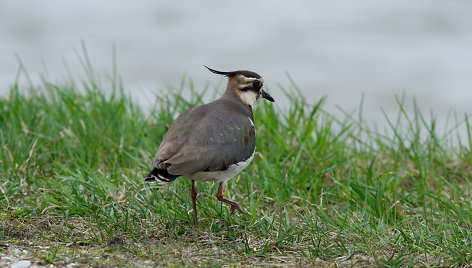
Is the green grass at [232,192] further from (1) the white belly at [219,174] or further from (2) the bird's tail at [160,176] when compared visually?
(2) the bird's tail at [160,176]

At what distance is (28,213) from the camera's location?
4.38m

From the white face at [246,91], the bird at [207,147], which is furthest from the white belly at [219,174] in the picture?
the white face at [246,91]

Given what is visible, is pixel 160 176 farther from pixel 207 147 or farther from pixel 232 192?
pixel 232 192

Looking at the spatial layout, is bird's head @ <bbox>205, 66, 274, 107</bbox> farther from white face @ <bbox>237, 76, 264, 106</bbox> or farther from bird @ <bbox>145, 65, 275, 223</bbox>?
bird @ <bbox>145, 65, 275, 223</bbox>

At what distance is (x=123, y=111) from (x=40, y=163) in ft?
3.79

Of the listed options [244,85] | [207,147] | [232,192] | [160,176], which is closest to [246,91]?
[244,85]

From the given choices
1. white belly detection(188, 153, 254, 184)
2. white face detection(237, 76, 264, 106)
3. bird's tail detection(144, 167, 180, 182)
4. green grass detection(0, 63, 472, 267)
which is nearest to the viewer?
green grass detection(0, 63, 472, 267)

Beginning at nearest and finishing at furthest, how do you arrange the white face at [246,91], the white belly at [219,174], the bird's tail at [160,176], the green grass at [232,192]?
the green grass at [232,192], the bird's tail at [160,176], the white belly at [219,174], the white face at [246,91]

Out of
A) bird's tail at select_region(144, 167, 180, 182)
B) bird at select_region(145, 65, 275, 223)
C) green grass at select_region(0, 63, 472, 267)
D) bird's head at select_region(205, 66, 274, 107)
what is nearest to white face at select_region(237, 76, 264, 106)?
bird's head at select_region(205, 66, 274, 107)

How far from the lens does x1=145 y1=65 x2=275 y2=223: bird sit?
4062 mm

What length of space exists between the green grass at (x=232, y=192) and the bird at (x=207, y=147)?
28 centimetres

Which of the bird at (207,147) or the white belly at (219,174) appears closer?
the bird at (207,147)

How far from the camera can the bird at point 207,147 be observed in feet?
13.3

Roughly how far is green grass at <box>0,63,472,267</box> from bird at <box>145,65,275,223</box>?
28 centimetres
